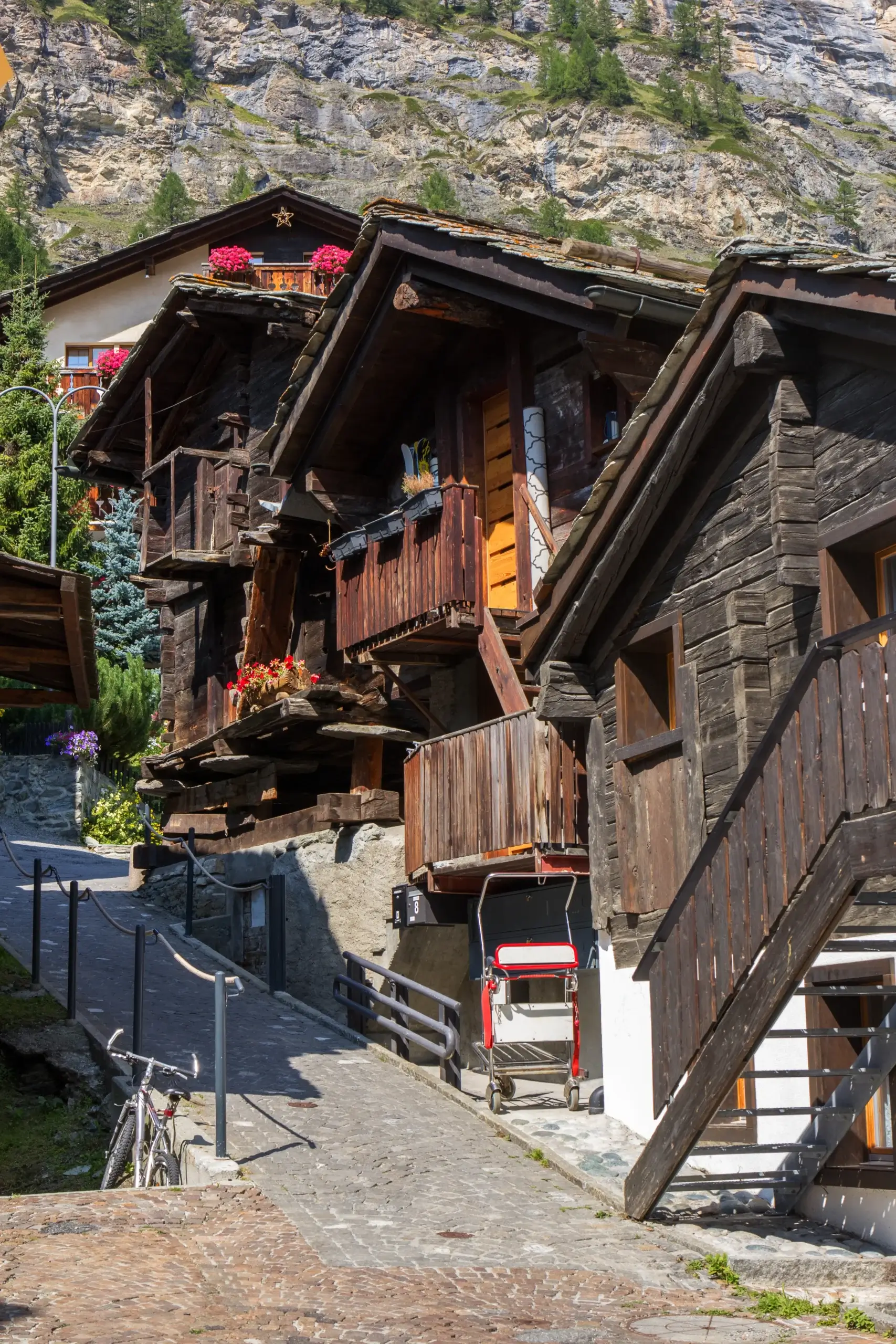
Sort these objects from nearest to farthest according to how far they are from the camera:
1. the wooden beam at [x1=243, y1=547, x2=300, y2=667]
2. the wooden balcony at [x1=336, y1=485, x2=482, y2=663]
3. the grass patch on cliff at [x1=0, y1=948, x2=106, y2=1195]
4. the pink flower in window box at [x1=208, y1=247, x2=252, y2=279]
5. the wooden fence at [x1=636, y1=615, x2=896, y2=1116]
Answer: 1. the wooden fence at [x1=636, y1=615, x2=896, y2=1116]
2. the grass patch on cliff at [x1=0, y1=948, x2=106, y2=1195]
3. the wooden balcony at [x1=336, y1=485, x2=482, y2=663]
4. the wooden beam at [x1=243, y1=547, x2=300, y2=667]
5. the pink flower in window box at [x1=208, y1=247, x2=252, y2=279]

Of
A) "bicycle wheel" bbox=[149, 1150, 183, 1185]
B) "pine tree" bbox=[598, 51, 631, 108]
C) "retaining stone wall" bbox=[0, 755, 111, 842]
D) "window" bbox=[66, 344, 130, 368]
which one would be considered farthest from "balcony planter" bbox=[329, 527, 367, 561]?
"pine tree" bbox=[598, 51, 631, 108]

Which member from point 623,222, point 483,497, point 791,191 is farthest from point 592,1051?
point 791,191

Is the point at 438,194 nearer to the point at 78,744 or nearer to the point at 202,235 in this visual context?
the point at 202,235

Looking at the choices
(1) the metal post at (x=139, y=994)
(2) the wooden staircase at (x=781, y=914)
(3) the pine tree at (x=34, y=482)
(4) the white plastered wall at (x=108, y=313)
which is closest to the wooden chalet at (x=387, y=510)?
(1) the metal post at (x=139, y=994)

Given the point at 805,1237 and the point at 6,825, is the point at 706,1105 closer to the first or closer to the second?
the point at 805,1237

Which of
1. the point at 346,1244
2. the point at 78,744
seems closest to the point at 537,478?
the point at 346,1244

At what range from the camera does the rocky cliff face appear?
98.9 metres

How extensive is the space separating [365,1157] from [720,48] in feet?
432

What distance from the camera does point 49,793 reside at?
2958cm

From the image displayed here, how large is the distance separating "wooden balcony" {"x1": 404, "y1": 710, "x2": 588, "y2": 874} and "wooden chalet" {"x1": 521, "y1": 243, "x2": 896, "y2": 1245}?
0.40 meters

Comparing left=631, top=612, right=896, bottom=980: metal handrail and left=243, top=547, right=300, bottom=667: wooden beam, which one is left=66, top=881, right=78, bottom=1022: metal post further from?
left=631, top=612, right=896, bottom=980: metal handrail

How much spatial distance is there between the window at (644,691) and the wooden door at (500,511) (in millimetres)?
4079

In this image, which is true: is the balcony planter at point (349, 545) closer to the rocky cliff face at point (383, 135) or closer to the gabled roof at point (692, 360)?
the gabled roof at point (692, 360)

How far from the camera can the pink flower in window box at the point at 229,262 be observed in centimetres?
2303
